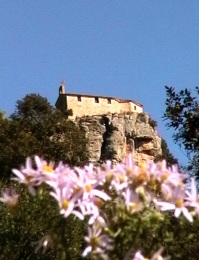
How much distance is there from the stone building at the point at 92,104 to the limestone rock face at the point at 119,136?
32.4 ft

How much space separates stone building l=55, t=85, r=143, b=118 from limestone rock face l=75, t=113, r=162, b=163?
988 centimetres

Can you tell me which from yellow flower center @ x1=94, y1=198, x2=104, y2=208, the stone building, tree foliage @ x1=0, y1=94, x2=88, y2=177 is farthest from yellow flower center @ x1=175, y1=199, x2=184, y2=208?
the stone building

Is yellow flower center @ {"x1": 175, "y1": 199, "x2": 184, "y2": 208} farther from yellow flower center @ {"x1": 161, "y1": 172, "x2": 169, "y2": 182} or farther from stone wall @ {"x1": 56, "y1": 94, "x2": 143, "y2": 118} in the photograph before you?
stone wall @ {"x1": 56, "y1": 94, "x2": 143, "y2": 118}

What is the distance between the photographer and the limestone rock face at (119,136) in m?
62.9

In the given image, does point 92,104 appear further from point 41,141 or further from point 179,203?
point 179,203

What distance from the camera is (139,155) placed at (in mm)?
63312

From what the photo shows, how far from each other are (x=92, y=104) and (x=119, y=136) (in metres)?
16.1

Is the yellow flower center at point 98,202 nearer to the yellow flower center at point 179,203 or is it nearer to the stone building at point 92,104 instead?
the yellow flower center at point 179,203

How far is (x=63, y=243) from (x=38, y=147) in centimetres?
4270

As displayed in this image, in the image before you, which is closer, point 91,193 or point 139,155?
point 91,193

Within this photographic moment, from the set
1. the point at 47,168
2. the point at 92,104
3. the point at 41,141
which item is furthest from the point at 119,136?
the point at 47,168

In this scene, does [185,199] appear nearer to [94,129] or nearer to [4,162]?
[4,162]

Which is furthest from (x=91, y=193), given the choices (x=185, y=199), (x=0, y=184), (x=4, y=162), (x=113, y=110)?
(x=113, y=110)

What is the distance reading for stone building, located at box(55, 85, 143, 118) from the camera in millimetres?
77312
